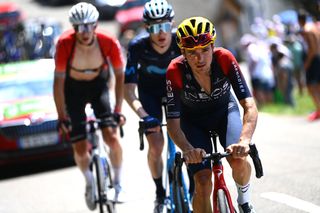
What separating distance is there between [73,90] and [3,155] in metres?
4.38

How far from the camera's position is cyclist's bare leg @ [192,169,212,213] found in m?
6.29

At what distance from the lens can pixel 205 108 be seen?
6.58 metres

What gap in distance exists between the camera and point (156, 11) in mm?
7879

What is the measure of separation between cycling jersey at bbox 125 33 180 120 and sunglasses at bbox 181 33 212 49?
1.99 metres

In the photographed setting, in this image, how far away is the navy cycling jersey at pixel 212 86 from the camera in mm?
6285

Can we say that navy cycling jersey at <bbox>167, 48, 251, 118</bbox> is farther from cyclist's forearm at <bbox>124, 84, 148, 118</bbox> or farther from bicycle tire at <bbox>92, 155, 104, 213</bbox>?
bicycle tire at <bbox>92, 155, 104, 213</bbox>

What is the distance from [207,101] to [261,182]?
3823 mm

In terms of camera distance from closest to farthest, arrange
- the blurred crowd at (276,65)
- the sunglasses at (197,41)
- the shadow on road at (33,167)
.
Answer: the sunglasses at (197,41) → the shadow on road at (33,167) → the blurred crowd at (276,65)

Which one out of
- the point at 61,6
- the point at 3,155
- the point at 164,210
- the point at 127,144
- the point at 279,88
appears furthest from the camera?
the point at 61,6

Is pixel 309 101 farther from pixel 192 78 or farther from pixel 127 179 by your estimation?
pixel 192 78

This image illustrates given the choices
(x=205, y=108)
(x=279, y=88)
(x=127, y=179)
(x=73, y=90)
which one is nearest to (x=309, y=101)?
(x=279, y=88)

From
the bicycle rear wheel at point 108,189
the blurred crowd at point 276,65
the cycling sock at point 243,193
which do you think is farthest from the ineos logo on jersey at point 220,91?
the blurred crowd at point 276,65

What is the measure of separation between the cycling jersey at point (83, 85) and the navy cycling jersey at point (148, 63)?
733 millimetres

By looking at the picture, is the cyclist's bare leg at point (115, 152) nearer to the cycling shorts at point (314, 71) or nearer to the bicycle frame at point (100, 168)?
the bicycle frame at point (100, 168)
